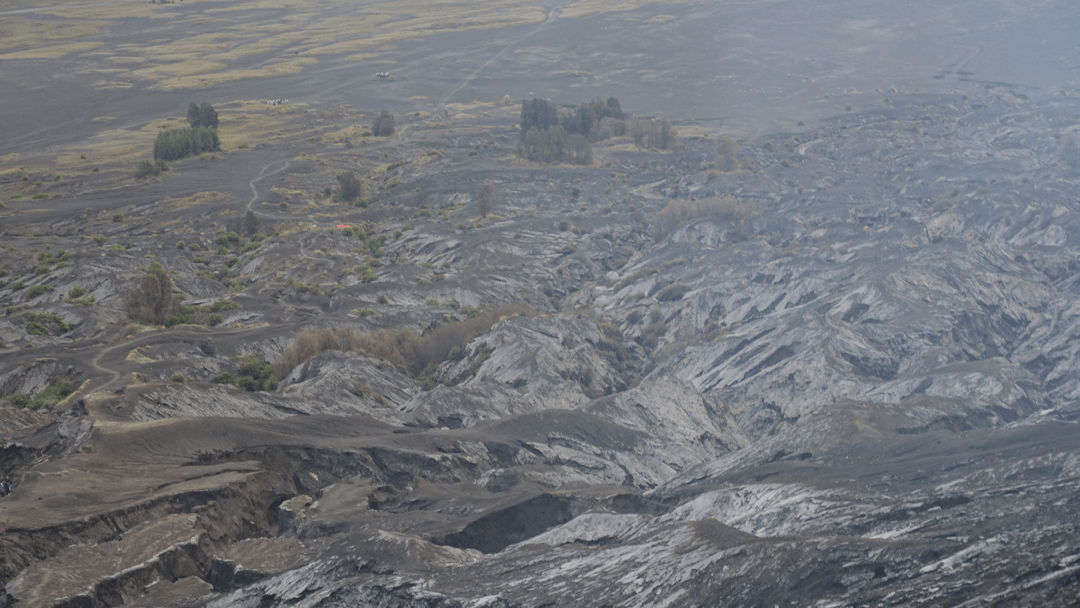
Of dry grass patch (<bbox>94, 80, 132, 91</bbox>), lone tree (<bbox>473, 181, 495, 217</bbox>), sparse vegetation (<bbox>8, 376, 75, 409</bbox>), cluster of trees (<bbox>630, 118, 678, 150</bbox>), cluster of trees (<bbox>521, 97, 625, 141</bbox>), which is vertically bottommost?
lone tree (<bbox>473, 181, 495, 217</bbox>)

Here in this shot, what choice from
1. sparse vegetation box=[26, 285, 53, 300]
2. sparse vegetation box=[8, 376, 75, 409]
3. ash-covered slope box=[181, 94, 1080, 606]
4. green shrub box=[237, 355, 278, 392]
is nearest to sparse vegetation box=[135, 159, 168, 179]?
sparse vegetation box=[26, 285, 53, 300]

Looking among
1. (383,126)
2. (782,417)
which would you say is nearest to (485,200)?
(383,126)

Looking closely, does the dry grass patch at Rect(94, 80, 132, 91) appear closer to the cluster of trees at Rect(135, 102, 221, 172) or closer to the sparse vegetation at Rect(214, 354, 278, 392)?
the cluster of trees at Rect(135, 102, 221, 172)

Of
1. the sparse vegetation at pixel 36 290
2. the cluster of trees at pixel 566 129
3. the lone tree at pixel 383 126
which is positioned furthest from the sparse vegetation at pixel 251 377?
the lone tree at pixel 383 126

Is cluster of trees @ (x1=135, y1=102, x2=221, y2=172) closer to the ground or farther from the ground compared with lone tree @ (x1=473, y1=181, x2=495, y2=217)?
farther from the ground

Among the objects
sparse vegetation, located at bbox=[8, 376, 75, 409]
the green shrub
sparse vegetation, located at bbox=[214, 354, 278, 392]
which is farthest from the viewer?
the green shrub

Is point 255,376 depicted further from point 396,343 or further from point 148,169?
point 148,169

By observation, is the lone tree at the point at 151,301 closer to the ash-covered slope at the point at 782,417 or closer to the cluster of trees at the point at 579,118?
the ash-covered slope at the point at 782,417
